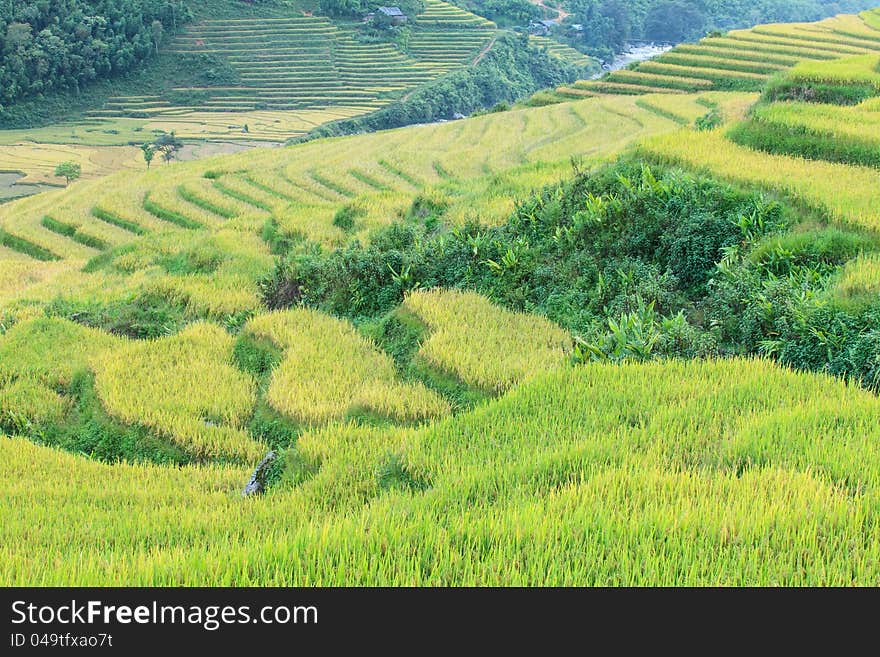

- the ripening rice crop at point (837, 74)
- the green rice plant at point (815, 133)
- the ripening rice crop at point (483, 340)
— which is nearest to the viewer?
the ripening rice crop at point (483, 340)

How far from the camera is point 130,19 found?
2153 inches

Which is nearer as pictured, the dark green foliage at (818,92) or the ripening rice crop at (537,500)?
the ripening rice crop at (537,500)

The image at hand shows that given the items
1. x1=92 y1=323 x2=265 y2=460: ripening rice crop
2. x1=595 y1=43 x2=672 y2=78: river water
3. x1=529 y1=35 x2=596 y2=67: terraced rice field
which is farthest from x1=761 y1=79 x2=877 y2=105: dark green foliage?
x1=595 y1=43 x2=672 y2=78: river water

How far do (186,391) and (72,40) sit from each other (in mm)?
54948

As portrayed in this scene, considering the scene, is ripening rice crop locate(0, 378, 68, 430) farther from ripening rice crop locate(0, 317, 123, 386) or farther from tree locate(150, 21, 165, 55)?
tree locate(150, 21, 165, 55)

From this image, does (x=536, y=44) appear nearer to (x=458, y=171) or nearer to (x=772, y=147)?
(x=458, y=171)

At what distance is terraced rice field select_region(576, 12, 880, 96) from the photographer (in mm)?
25000

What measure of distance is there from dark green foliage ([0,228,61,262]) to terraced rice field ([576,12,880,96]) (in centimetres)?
1975

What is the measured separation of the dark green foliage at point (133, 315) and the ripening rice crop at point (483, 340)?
2717 mm

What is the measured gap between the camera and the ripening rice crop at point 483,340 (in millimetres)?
5176

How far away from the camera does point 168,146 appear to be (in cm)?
3872

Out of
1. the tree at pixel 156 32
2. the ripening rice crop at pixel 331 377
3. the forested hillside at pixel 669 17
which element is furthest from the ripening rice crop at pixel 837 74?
the forested hillside at pixel 669 17

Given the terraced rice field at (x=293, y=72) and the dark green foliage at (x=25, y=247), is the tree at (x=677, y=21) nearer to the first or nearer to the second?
the terraced rice field at (x=293, y=72)

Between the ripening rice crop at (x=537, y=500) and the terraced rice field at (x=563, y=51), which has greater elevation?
the terraced rice field at (x=563, y=51)
